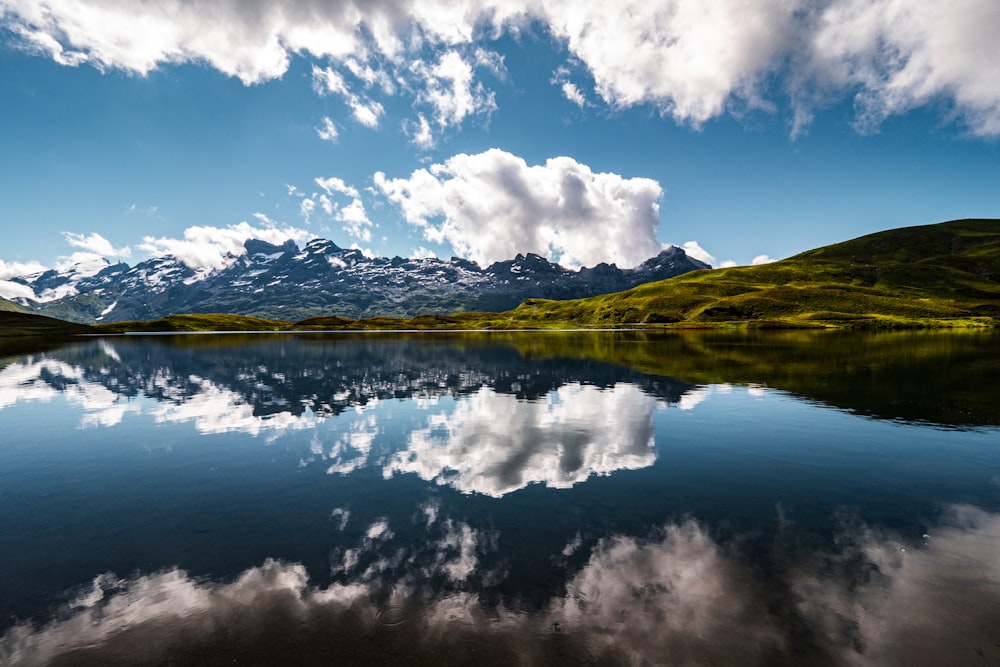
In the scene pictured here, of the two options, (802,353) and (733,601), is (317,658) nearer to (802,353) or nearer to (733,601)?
(733,601)

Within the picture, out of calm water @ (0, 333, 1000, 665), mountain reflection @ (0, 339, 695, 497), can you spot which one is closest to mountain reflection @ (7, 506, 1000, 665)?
calm water @ (0, 333, 1000, 665)

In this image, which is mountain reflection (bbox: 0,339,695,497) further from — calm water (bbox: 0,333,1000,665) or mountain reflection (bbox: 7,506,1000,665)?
mountain reflection (bbox: 7,506,1000,665)

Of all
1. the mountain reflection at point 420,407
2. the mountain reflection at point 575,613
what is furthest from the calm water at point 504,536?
the mountain reflection at point 420,407

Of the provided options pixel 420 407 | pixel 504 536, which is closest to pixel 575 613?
pixel 504 536

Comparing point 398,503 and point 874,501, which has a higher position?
point 398,503

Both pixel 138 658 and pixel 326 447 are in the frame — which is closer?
pixel 138 658

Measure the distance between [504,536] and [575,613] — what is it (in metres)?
5.21

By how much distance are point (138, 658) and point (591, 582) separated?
41.5ft

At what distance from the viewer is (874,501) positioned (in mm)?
21562

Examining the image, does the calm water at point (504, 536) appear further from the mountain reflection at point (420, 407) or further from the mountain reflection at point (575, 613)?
the mountain reflection at point (420, 407)

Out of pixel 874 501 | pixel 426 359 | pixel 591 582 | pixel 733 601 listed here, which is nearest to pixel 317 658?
pixel 591 582

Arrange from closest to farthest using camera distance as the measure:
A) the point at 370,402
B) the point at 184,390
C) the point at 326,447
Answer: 1. the point at 326,447
2. the point at 370,402
3. the point at 184,390

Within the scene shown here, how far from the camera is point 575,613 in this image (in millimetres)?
13133

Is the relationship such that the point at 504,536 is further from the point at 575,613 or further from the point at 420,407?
the point at 420,407
